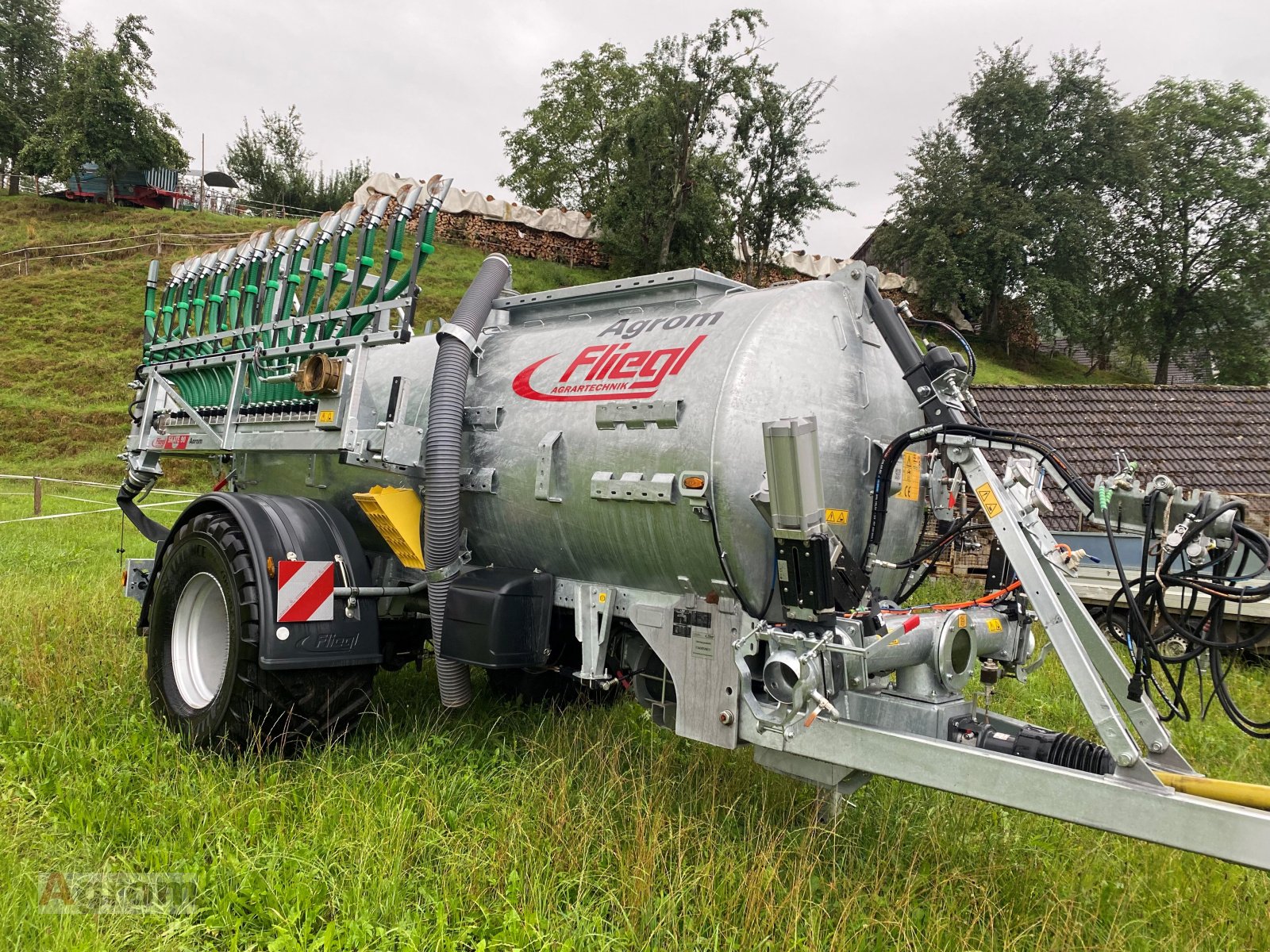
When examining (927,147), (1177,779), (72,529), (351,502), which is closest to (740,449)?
(1177,779)

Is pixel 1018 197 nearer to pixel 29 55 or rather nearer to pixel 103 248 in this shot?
pixel 103 248

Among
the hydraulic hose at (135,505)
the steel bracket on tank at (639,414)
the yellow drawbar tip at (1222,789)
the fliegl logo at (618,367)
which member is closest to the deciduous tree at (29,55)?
the hydraulic hose at (135,505)

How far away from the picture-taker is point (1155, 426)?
11.8 metres

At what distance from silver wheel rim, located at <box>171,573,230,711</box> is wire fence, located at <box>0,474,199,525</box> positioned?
8452 mm

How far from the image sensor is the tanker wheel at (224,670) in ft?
13.2

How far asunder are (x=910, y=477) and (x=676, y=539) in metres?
1.01

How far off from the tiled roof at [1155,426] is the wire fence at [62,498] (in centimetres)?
1127

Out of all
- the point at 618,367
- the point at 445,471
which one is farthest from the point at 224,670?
the point at 618,367

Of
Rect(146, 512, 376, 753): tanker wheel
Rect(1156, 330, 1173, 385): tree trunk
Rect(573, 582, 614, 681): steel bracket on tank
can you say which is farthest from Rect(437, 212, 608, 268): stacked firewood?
Rect(573, 582, 614, 681): steel bracket on tank

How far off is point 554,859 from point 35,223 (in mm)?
34736

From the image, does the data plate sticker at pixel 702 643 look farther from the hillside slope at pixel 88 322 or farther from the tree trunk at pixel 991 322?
the tree trunk at pixel 991 322

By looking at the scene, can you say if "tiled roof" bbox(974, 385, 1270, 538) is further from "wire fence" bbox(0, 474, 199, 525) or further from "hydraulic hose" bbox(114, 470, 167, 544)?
"wire fence" bbox(0, 474, 199, 525)

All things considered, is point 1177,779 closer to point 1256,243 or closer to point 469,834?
point 469,834

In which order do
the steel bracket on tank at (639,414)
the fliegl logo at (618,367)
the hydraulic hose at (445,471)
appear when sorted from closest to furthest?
the steel bracket on tank at (639,414), the fliegl logo at (618,367), the hydraulic hose at (445,471)
